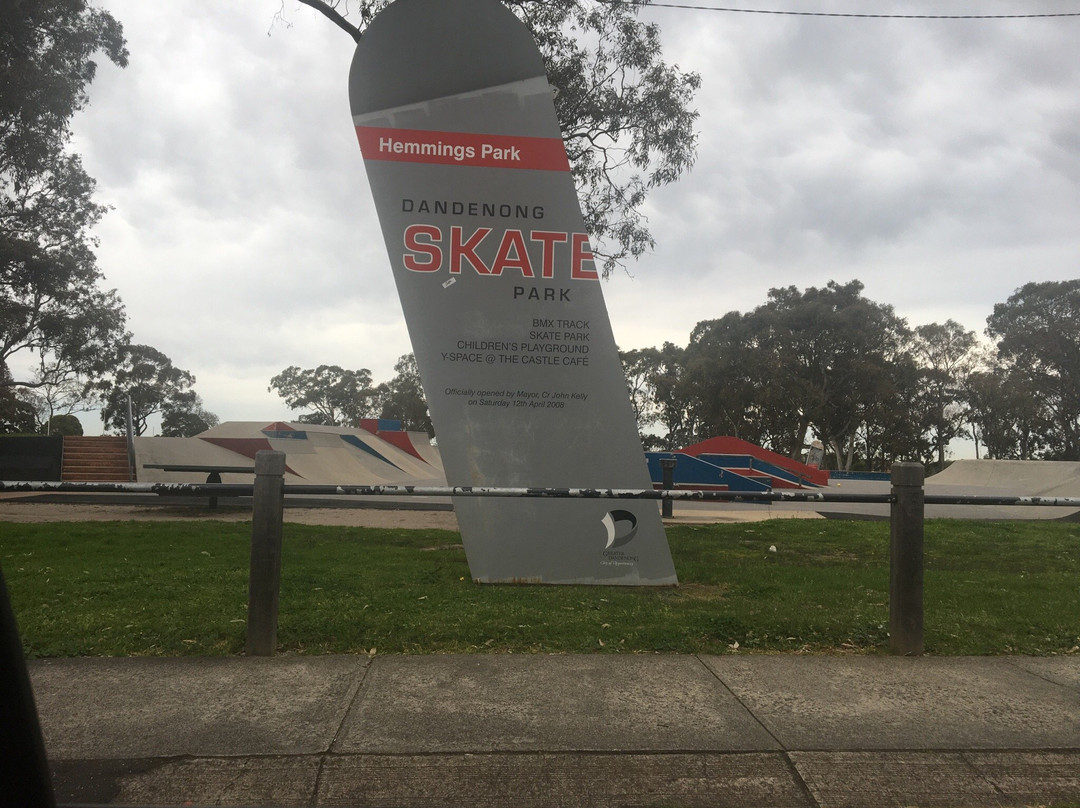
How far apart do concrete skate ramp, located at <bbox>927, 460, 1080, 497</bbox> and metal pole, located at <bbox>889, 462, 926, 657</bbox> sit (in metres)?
23.7

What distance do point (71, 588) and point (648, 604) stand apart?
14.2 ft

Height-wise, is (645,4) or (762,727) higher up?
(645,4)

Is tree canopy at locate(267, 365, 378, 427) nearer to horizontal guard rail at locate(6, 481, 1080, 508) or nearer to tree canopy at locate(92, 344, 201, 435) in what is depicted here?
tree canopy at locate(92, 344, 201, 435)

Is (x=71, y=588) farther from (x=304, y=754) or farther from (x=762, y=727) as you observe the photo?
(x=762, y=727)

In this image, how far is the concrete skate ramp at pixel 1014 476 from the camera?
28.1 m

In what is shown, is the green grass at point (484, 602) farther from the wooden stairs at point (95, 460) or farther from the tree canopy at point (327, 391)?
the tree canopy at point (327, 391)

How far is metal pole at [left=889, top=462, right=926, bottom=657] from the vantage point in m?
4.46

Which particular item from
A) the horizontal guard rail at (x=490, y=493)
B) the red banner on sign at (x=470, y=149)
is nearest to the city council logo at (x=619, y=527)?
the horizontal guard rail at (x=490, y=493)

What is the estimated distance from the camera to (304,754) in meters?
3.05

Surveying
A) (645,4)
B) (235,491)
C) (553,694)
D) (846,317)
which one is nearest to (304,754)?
(553,694)

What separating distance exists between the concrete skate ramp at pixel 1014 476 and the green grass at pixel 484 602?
20.7 m

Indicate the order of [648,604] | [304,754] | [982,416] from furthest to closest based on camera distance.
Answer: [982,416] → [648,604] → [304,754]

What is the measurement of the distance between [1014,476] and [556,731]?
35865mm

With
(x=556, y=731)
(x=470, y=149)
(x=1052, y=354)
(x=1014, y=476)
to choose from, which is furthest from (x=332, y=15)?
(x=1052, y=354)
